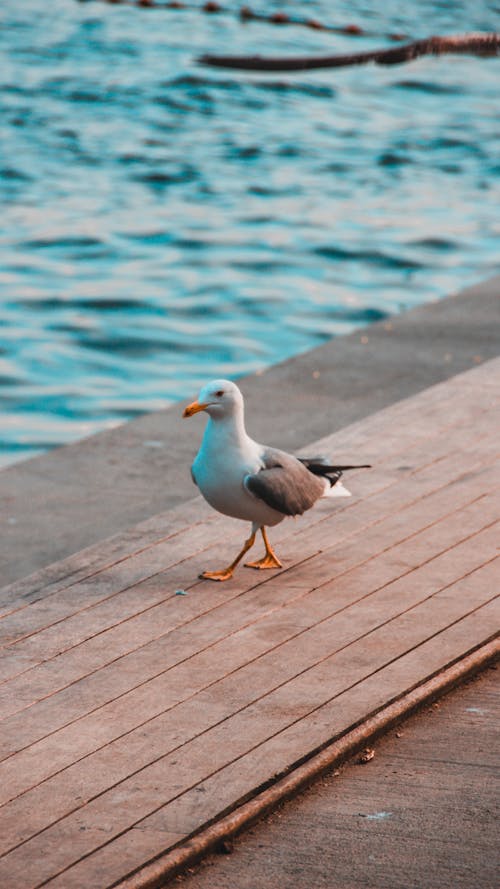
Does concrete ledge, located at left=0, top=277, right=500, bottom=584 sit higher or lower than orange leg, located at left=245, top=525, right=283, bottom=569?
lower

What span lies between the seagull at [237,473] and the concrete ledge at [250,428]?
1.98 m

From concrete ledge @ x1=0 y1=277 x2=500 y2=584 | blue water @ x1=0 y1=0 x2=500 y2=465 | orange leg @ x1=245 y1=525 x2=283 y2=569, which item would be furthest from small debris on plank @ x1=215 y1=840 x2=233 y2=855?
blue water @ x1=0 y1=0 x2=500 y2=465

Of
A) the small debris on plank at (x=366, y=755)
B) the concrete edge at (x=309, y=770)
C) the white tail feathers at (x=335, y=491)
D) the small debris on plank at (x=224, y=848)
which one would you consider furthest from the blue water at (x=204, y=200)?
the small debris on plank at (x=224, y=848)

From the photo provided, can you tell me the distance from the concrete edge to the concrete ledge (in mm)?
3047

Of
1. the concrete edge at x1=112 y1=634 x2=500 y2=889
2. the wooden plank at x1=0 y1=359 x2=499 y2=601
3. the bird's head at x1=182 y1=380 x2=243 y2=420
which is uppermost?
the bird's head at x1=182 y1=380 x2=243 y2=420

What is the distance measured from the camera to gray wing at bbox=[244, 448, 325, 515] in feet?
18.9

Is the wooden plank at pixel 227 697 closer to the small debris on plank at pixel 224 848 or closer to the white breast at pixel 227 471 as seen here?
the small debris on plank at pixel 224 848

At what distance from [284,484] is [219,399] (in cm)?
43

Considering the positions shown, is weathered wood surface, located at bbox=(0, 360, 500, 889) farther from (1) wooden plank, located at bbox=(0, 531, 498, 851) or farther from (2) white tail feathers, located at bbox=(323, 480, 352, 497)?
(2) white tail feathers, located at bbox=(323, 480, 352, 497)

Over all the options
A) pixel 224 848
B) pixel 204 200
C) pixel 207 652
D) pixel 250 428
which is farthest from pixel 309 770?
pixel 204 200

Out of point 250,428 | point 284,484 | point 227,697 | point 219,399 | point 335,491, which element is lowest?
point 250,428

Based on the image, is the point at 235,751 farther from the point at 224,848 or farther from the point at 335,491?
the point at 335,491

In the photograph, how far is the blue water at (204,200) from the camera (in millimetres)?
12680

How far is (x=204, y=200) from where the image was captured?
19609mm
